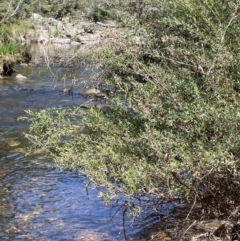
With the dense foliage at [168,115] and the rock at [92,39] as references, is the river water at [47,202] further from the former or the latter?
the dense foliage at [168,115]

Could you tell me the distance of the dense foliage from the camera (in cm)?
383

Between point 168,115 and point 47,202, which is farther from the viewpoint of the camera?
point 47,202

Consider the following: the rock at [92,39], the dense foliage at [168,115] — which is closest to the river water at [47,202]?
the rock at [92,39]

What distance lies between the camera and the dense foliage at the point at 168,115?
3.83 metres

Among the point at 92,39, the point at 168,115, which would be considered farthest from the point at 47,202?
the point at 168,115

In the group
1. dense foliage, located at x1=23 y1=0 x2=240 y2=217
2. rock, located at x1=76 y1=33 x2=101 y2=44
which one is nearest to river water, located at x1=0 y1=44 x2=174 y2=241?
rock, located at x1=76 y1=33 x2=101 y2=44

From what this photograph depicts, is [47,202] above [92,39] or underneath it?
underneath

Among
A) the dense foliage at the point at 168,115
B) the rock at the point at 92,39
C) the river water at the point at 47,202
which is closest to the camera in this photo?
the dense foliage at the point at 168,115

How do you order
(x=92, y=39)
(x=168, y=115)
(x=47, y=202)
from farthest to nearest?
(x=47, y=202) < (x=92, y=39) < (x=168, y=115)

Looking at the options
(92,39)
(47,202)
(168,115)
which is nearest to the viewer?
(168,115)

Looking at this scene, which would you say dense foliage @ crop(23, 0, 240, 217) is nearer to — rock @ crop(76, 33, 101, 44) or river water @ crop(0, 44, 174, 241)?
rock @ crop(76, 33, 101, 44)

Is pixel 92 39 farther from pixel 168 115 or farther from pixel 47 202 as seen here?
pixel 47 202

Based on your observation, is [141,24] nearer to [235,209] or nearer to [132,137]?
[132,137]

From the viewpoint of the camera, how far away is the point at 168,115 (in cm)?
405
